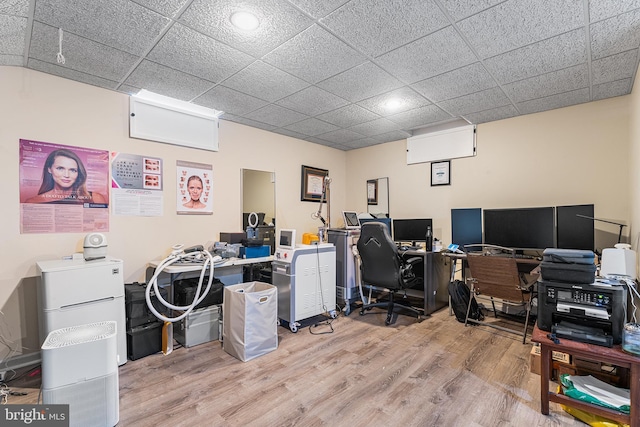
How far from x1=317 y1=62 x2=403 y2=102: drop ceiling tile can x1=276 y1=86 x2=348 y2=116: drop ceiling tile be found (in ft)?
0.34

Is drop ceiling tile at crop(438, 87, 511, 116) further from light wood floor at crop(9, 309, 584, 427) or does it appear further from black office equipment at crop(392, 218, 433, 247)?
light wood floor at crop(9, 309, 584, 427)

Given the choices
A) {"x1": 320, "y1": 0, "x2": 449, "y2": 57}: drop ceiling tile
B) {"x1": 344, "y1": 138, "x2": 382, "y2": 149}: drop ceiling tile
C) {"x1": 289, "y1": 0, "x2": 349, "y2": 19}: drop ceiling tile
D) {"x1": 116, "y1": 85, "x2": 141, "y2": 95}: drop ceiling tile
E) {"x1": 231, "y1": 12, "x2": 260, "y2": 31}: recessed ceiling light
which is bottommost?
{"x1": 344, "y1": 138, "x2": 382, "y2": 149}: drop ceiling tile

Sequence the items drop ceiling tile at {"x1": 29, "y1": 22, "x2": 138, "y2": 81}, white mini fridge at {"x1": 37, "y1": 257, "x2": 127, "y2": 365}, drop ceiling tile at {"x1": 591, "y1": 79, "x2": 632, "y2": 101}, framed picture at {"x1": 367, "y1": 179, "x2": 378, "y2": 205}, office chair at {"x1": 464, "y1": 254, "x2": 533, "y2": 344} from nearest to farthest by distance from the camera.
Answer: drop ceiling tile at {"x1": 29, "y1": 22, "x2": 138, "y2": 81} → white mini fridge at {"x1": 37, "y1": 257, "x2": 127, "y2": 365} → drop ceiling tile at {"x1": 591, "y1": 79, "x2": 632, "y2": 101} → office chair at {"x1": 464, "y1": 254, "x2": 533, "y2": 344} → framed picture at {"x1": 367, "y1": 179, "x2": 378, "y2": 205}

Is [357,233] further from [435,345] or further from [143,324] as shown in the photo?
[143,324]

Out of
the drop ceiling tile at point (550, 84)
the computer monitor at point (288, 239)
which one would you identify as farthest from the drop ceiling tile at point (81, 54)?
the drop ceiling tile at point (550, 84)

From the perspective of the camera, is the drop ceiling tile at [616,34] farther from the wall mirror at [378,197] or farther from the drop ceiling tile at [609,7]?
the wall mirror at [378,197]

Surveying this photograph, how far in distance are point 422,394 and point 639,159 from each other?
8.23 ft

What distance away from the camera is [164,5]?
5.71 feet

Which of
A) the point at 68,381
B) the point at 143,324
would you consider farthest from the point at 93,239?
the point at 68,381

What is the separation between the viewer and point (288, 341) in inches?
116

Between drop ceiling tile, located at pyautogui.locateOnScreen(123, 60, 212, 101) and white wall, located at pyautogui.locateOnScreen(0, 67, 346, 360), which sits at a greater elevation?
drop ceiling tile, located at pyautogui.locateOnScreen(123, 60, 212, 101)

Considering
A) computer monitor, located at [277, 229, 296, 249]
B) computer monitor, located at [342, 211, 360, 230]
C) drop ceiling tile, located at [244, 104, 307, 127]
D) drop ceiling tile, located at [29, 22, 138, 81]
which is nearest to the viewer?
drop ceiling tile, located at [29, 22, 138, 81]

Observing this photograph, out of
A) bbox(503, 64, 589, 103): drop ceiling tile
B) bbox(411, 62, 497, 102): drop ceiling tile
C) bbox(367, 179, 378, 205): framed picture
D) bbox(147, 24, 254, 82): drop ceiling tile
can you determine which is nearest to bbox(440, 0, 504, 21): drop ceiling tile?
bbox(411, 62, 497, 102): drop ceiling tile

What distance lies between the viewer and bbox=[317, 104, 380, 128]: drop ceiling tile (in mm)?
3434
